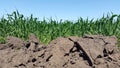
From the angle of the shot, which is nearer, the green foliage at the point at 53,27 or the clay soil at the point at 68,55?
the clay soil at the point at 68,55

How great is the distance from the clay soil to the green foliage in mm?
1716

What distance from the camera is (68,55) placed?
5.30m

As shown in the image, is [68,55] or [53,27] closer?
[68,55]

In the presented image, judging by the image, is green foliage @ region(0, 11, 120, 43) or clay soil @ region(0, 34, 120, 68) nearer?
clay soil @ region(0, 34, 120, 68)

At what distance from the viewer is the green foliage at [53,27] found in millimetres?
7633

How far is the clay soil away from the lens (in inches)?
202

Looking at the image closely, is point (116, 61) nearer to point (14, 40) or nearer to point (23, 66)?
point (23, 66)

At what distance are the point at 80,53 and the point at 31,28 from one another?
9.77 feet

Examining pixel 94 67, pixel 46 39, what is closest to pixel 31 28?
pixel 46 39

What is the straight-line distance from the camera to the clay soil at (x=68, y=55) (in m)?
5.14

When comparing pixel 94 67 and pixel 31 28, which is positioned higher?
pixel 31 28

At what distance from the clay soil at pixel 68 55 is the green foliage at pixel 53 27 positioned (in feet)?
5.63

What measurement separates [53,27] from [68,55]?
299cm

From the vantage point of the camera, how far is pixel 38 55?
5.34 metres
